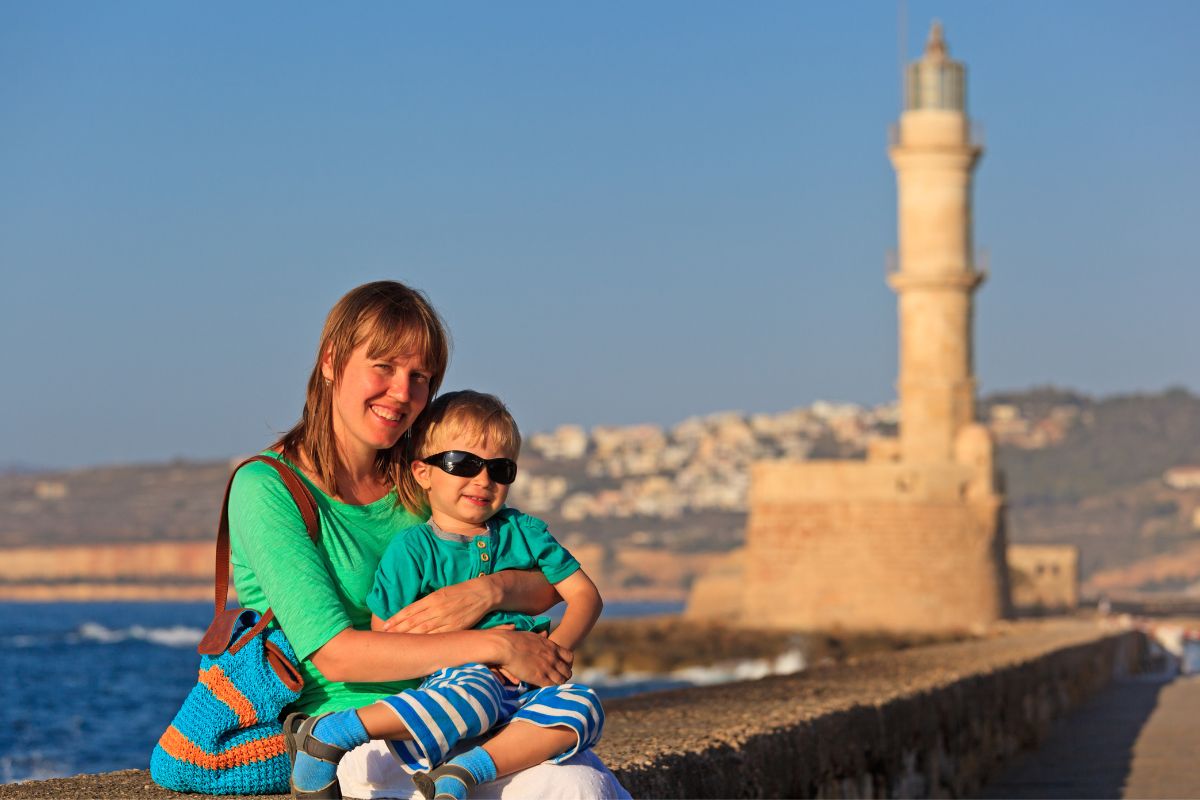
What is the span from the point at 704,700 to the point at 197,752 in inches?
130

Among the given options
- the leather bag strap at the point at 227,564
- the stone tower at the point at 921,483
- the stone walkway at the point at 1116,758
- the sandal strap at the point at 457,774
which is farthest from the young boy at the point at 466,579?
the stone tower at the point at 921,483

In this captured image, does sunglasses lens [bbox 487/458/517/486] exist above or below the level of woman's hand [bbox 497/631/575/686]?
above

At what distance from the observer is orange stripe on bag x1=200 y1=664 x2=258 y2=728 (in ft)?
10.4

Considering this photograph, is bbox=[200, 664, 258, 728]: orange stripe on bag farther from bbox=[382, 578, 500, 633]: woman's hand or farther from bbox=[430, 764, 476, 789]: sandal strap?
bbox=[430, 764, 476, 789]: sandal strap

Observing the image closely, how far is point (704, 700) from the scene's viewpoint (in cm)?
633

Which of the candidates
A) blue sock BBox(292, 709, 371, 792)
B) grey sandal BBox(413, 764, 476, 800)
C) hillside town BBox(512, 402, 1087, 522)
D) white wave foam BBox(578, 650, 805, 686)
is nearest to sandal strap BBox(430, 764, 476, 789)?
grey sandal BBox(413, 764, 476, 800)

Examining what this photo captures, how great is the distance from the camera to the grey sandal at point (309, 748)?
299 cm

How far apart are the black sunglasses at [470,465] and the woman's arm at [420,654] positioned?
0.31 metres

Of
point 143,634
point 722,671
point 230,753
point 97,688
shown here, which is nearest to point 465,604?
point 230,753

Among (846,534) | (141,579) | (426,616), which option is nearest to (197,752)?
(426,616)

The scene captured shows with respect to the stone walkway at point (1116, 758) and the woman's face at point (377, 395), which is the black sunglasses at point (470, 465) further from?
the stone walkway at point (1116, 758)

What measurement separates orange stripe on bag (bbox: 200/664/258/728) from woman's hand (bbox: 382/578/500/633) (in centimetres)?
27

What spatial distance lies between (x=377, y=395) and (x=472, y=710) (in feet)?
2.15

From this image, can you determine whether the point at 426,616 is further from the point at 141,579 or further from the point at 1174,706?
the point at 141,579
